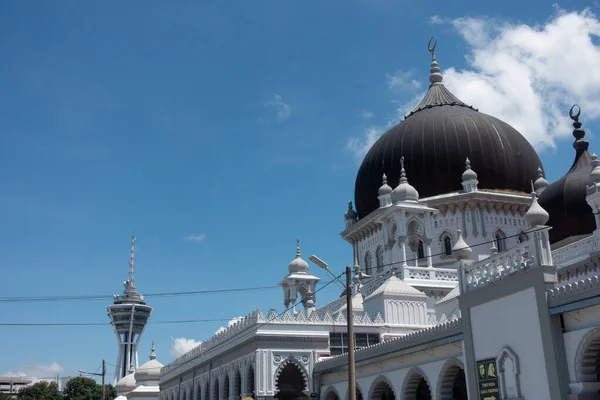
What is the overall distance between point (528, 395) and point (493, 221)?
2796cm

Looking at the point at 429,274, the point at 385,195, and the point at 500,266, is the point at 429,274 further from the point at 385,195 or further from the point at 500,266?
the point at 500,266

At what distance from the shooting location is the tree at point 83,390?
9806cm

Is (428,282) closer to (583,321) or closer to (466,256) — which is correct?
(466,256)

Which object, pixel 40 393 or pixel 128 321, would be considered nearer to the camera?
pixel 40 393

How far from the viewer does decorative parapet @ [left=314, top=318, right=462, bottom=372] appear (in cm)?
2238

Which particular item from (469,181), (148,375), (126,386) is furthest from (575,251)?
(126,386)

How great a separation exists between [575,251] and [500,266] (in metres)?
9.53

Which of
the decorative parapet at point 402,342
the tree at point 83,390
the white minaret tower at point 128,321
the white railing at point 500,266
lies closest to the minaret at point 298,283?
the decorative parapet at point 402,342

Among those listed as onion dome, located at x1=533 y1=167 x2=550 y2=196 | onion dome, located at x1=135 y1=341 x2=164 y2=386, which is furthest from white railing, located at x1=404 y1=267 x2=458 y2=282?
onion dome, located at x1=135 y1=341 x2=164 y2=386

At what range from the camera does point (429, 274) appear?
40.1m

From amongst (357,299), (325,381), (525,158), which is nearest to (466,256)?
(325,381)

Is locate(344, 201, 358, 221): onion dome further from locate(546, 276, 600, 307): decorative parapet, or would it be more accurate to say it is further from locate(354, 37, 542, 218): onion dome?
locate(546, 276, 600, 307): decorative parapet

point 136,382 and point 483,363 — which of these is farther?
point 136,382

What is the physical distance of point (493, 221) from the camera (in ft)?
149
